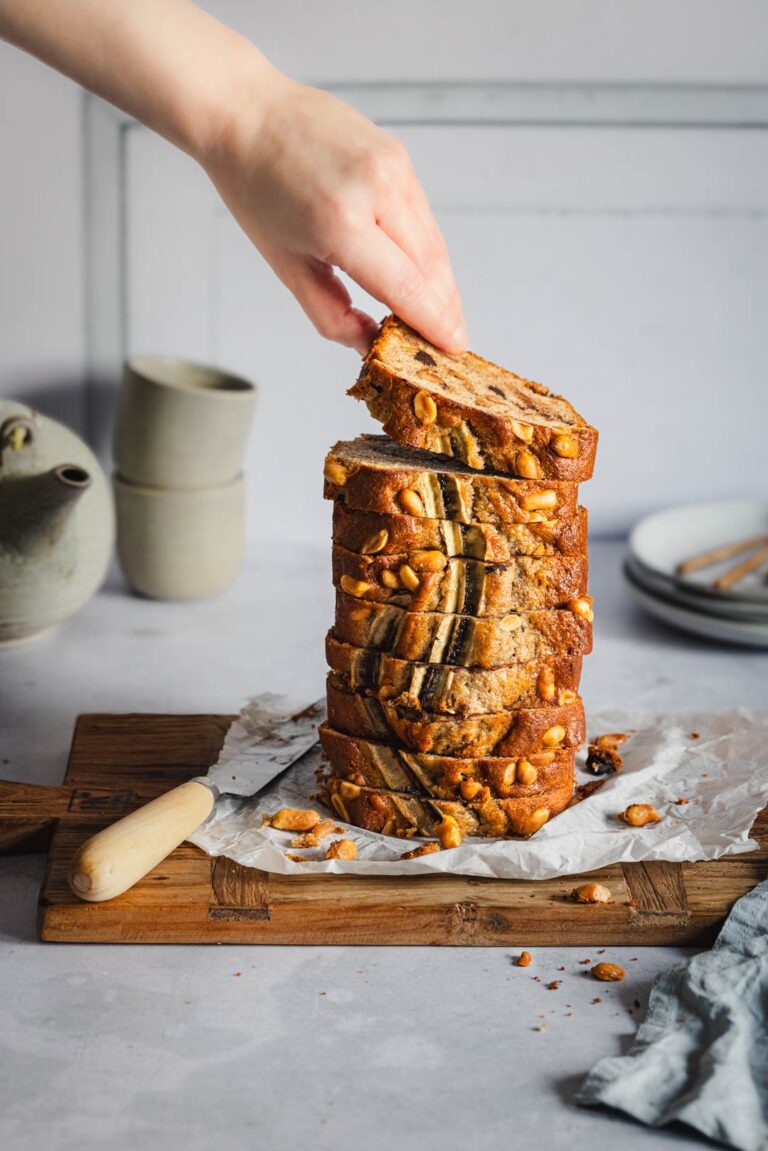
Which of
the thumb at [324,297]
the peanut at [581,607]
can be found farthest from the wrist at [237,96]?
the peanut at [581,607]

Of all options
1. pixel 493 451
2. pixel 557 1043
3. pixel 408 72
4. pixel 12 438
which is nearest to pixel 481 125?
pixel 408 72

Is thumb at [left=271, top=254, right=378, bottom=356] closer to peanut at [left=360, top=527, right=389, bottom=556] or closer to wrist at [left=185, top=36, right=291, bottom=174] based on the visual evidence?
wrist at [left=185, top=36, right=291, bottom=174]

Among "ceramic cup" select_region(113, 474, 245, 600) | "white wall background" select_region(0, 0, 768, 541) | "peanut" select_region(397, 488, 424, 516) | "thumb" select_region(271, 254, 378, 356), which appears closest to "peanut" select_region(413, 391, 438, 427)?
"peanut" select_region(397, 488, 424, 516)

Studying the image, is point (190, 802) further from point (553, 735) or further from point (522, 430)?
point (522, 430)

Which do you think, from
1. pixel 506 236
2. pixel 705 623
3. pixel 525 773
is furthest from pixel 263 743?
pixel 506 236

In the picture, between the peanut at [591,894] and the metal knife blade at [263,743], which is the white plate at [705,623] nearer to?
the metal knife blade at [263,743]

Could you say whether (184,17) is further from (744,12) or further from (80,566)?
(744,12)

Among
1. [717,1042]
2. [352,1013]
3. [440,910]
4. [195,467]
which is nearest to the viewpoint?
[717,1042]
